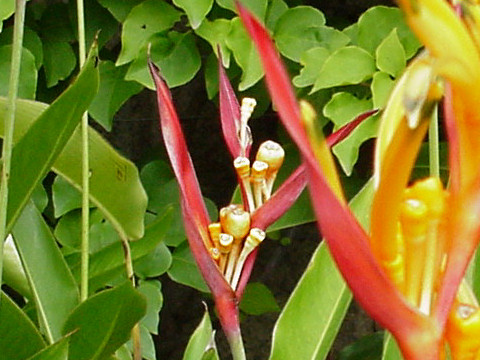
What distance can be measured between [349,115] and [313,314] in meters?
0.47

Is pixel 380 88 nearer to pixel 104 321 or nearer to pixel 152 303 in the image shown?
pixel 152 303

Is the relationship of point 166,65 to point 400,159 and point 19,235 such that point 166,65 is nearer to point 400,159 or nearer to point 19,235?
point 19,235

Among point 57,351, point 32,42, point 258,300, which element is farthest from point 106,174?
point 258,300

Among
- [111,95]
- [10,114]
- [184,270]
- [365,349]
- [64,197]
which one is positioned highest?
[10,114]

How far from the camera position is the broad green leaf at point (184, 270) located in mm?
1253

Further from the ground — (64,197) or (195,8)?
(195,8)

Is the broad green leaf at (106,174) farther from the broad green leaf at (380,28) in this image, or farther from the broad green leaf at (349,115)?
the broad green leaf at (380,28)

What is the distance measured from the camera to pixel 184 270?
4.15 ft

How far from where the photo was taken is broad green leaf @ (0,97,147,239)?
68 centimetres

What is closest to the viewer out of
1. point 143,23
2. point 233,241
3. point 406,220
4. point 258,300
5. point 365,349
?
point 406,220

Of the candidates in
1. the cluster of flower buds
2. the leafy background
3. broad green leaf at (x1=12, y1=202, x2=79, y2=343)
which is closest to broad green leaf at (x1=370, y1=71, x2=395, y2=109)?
the leafy background

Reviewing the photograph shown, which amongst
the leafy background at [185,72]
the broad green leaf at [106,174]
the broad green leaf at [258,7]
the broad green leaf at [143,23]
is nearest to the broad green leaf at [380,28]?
the leafy background at [185,72]

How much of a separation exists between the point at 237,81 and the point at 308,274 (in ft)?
2.16

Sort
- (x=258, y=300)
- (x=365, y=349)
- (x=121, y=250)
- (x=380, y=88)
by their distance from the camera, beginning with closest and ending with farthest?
(x=121, y=250)
(x=380, y=88)
(x=365, y=349)
(x=258, y=300)
